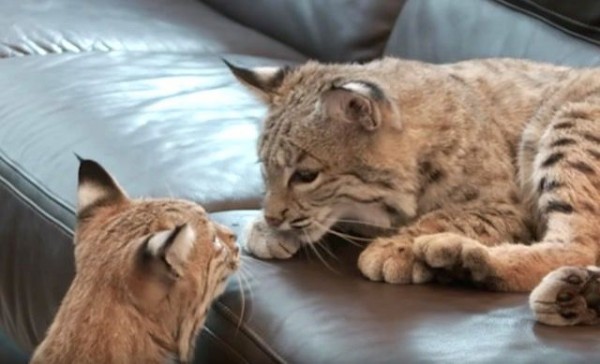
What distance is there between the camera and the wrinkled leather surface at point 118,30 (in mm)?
3188

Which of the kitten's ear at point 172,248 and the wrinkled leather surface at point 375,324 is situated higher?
the kitten's ear at point 172,248

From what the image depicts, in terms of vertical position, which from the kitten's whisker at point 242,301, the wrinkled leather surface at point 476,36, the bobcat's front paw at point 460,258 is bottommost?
the kitten's whisker at point 242,301

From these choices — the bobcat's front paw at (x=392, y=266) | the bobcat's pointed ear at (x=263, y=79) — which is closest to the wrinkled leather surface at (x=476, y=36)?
the bobcat's pointed ear at (x=263, y=79)

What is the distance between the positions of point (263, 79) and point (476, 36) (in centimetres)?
78

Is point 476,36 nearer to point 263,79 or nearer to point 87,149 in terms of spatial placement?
point 263,79

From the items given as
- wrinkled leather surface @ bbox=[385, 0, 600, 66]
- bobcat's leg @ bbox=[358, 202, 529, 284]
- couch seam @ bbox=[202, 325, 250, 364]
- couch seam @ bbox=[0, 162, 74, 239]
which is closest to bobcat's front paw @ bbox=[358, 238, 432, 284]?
bobcat's leg @ bbox=[358, 202, 529, 284]

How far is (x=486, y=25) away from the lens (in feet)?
9.36

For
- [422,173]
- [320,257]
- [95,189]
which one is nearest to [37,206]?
[95,189]

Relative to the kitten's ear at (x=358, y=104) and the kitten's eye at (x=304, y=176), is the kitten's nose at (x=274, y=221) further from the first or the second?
the kitten's ear at (x=358, y=104)

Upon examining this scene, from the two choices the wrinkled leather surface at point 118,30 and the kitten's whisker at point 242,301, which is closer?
the kitten's whisker at point 242,301

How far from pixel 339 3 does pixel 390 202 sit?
1.25m

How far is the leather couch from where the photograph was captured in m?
1.75

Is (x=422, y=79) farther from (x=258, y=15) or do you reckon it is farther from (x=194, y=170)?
(x=258, y=15)

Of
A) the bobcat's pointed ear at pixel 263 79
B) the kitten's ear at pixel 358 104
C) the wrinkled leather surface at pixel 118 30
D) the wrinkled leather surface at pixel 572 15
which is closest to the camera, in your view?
the kitten's ear at pixel 358 104
